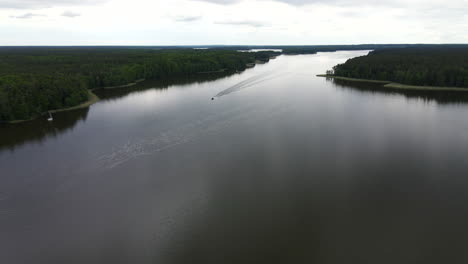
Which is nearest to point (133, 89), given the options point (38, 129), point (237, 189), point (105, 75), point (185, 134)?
point (105, 75)

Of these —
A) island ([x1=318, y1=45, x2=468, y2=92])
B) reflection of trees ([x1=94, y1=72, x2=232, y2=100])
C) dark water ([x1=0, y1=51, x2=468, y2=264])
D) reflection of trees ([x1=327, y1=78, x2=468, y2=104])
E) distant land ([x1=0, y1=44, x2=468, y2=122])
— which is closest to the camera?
dark water ([x1=0, y1=51, x2=468, y2=264])

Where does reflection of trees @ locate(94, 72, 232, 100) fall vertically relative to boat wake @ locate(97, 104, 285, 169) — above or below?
above

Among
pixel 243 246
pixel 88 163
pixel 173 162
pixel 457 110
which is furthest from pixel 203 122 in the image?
pixel 457 110

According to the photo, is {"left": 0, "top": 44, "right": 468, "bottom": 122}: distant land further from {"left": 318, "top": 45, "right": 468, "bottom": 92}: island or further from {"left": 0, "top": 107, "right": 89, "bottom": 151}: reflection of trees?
{"left": 0, "top": 107, "right": 89, "bottom": 151}: reflection of trees

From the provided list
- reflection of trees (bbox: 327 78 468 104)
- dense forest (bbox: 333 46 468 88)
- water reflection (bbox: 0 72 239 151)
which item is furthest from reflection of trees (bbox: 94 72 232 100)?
dense forest (bbox: 333 46 468 88)

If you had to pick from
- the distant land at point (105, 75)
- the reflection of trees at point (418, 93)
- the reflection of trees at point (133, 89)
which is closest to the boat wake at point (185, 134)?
the distant land at point (105, 75)

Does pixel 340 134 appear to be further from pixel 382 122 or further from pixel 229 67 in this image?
pixel 229 67
